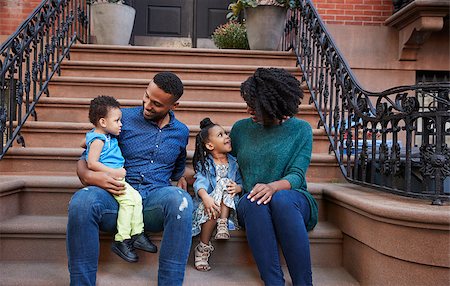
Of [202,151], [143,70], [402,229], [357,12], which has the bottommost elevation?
[402,229]

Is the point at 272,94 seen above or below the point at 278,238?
above

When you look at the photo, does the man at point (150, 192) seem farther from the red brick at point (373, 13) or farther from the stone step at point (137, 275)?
the red brick at point (373, 13)

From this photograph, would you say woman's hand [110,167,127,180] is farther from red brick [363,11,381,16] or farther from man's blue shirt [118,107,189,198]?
red brick [363,11,381,16]

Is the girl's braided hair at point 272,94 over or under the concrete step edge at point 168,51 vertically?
under

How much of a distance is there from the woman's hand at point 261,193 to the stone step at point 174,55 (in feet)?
9.87

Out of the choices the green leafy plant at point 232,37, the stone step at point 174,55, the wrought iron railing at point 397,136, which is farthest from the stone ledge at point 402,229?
the green leafy plant at point 232,37

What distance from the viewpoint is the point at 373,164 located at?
2789 millimetres

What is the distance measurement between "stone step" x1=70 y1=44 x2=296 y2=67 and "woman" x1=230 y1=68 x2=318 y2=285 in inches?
103

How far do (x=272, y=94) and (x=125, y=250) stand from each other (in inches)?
47.7

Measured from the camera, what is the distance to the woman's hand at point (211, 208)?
251cm

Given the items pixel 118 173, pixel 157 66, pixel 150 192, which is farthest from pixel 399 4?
pixel 118 173

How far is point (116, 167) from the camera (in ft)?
8.36

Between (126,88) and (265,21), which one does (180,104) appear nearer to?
(126,88)

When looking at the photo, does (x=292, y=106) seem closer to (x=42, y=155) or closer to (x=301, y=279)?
(x=301, y=279)
